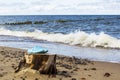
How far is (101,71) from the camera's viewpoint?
9.06 meters

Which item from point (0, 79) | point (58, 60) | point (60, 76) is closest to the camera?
point (0, 79)

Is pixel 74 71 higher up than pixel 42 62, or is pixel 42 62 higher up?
pixel 42 62

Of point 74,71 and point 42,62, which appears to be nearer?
point 42,62

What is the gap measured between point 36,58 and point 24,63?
19.9 inches

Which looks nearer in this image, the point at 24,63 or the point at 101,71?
the point at 24,63

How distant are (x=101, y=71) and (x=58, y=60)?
2.49 meters

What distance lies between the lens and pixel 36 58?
793cm

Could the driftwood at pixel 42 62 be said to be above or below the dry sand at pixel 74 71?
above

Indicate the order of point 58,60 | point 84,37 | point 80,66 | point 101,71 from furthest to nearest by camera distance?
point 84,37
point 58,60
point 80,66
point 101,71

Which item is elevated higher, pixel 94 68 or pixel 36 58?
pixel 36 58

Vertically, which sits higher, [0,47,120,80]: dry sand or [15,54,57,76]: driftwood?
[15,54,57,76]: driftwood


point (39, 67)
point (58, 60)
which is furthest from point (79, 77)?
point (58, 60)

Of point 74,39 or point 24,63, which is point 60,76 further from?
point 74,39

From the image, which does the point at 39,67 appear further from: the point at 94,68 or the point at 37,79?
the point at 94,68
